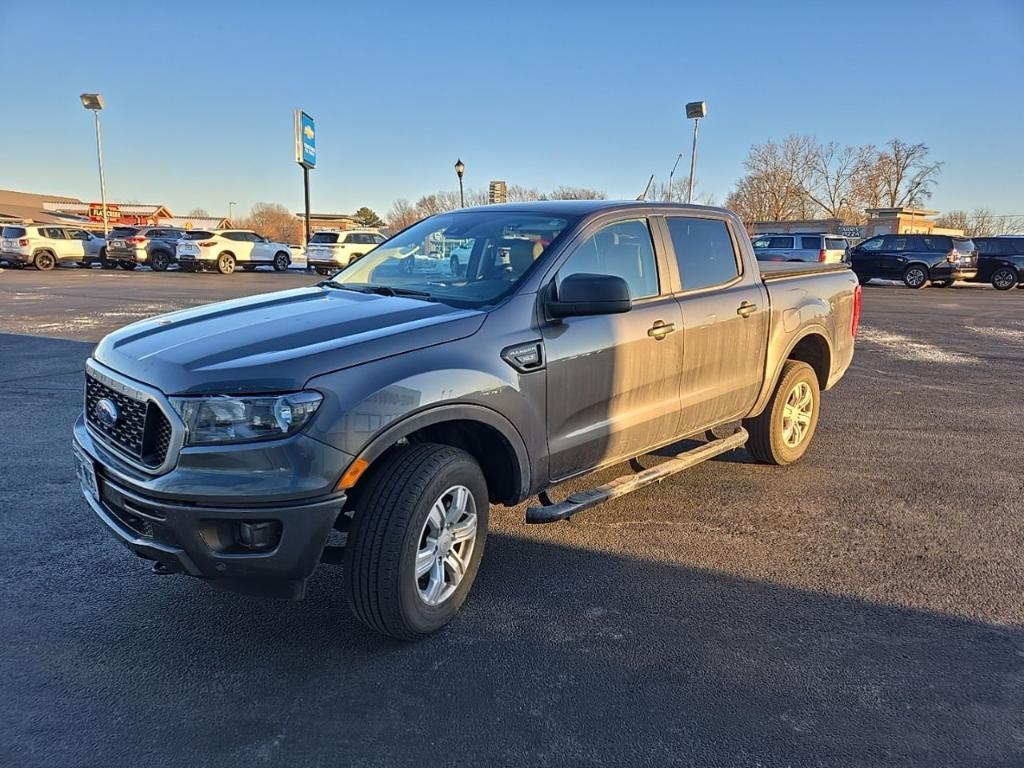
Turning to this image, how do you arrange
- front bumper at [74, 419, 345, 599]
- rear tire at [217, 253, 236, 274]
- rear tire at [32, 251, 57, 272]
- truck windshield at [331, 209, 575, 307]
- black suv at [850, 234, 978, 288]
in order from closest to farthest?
front bumper at [74, 419, 345, 599] → truck windshield at [331, 209, 575, 307] → black suv at [850, 234, 978, 288] → rear tire at [32, 251, 57, 272] → rear tire at [217, 253, 236, 274]

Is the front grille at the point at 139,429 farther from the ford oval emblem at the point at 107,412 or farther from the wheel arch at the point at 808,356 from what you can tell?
the wheel arch at the point at 808,356

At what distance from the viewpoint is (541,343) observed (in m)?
3.35

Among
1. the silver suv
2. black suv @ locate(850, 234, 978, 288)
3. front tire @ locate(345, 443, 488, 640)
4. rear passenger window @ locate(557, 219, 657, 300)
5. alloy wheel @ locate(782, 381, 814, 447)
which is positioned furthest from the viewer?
black suv @ locate(850, 234, 978, 288)

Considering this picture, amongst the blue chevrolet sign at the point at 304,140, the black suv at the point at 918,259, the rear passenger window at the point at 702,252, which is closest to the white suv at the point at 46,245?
the blue chevrolet sign at the point at 304,140

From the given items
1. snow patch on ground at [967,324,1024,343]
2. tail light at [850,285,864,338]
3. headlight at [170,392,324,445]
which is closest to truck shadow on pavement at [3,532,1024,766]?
headlight at [170,392,324,445]

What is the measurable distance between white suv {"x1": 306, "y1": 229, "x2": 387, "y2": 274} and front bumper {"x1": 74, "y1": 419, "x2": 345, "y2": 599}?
25274 millimetres

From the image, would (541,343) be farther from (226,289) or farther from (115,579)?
(226,289)

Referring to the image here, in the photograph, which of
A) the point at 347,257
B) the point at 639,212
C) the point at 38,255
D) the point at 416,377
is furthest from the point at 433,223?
the point at 38,255

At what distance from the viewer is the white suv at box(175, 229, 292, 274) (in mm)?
28047

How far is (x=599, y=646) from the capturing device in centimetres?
307

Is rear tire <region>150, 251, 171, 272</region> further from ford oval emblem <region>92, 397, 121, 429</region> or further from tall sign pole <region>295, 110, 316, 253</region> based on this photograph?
ford oval emblem <region>92, 397, 121, 429</region>

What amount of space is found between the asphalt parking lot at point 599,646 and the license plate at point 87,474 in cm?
58

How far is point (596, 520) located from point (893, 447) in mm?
3088

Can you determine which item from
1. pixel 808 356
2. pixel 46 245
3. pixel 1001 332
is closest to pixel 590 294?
pixel 808 356
